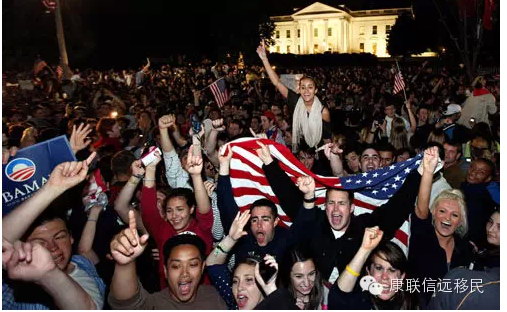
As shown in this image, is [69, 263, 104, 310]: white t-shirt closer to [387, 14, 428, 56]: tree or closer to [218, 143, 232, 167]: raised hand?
[218, 143, 232, 167]: raised hand

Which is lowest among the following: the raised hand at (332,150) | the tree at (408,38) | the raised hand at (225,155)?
the raised hand at (332,150)

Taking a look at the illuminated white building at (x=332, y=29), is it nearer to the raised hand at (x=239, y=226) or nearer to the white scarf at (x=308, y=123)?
the white scarf at (x=308, y=123)

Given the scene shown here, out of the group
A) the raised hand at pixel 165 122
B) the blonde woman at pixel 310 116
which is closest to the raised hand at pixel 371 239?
the raised hand at pixel 165 122

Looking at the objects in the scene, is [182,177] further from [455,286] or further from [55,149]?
[455,286]

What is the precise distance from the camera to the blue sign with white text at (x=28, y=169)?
12.4ft

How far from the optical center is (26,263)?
2635 mm

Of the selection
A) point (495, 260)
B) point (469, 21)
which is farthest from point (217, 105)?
point (469, 21)

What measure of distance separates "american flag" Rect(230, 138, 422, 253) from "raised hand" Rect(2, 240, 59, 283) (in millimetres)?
2852

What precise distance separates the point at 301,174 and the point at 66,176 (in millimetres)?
2549

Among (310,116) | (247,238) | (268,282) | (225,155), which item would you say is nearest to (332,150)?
(225,155)

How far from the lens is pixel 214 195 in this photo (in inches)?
216

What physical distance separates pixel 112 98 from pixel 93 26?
31.0m

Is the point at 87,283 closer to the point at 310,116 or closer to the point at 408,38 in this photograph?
the point at 310,116

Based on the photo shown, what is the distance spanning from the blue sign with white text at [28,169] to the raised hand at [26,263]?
123cm
